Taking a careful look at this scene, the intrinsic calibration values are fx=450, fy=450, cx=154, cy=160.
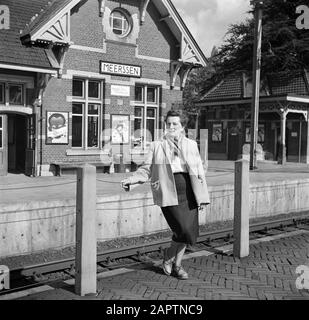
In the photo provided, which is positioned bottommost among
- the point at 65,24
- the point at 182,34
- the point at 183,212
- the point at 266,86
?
the point at 183,212

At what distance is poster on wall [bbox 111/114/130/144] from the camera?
1909cm

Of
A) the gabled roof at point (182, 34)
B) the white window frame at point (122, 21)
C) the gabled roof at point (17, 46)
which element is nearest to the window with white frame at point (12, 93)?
the gabled roof at point (17, 46)

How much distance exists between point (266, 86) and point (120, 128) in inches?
580

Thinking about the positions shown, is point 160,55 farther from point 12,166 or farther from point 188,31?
point 12,166

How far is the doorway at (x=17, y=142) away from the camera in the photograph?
58.1ft

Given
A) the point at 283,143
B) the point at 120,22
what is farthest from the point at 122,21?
the point at 283,143

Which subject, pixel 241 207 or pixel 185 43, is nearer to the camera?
pixel 241 207

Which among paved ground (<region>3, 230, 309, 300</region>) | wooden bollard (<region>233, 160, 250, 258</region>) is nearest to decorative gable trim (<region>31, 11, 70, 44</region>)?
wooden bollard (<region>233, 160, 250, 258</region>)

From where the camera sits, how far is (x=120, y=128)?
19.3 meters

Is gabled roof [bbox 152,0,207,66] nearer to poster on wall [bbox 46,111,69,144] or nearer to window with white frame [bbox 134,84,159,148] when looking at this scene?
window with white frame [bbox 134,84,159,148]

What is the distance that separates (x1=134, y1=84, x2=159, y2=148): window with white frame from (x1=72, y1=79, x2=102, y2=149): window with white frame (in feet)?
6.27

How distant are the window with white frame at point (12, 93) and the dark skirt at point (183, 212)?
498 inches

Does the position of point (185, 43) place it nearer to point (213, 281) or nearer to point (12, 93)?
point (12, 93)
